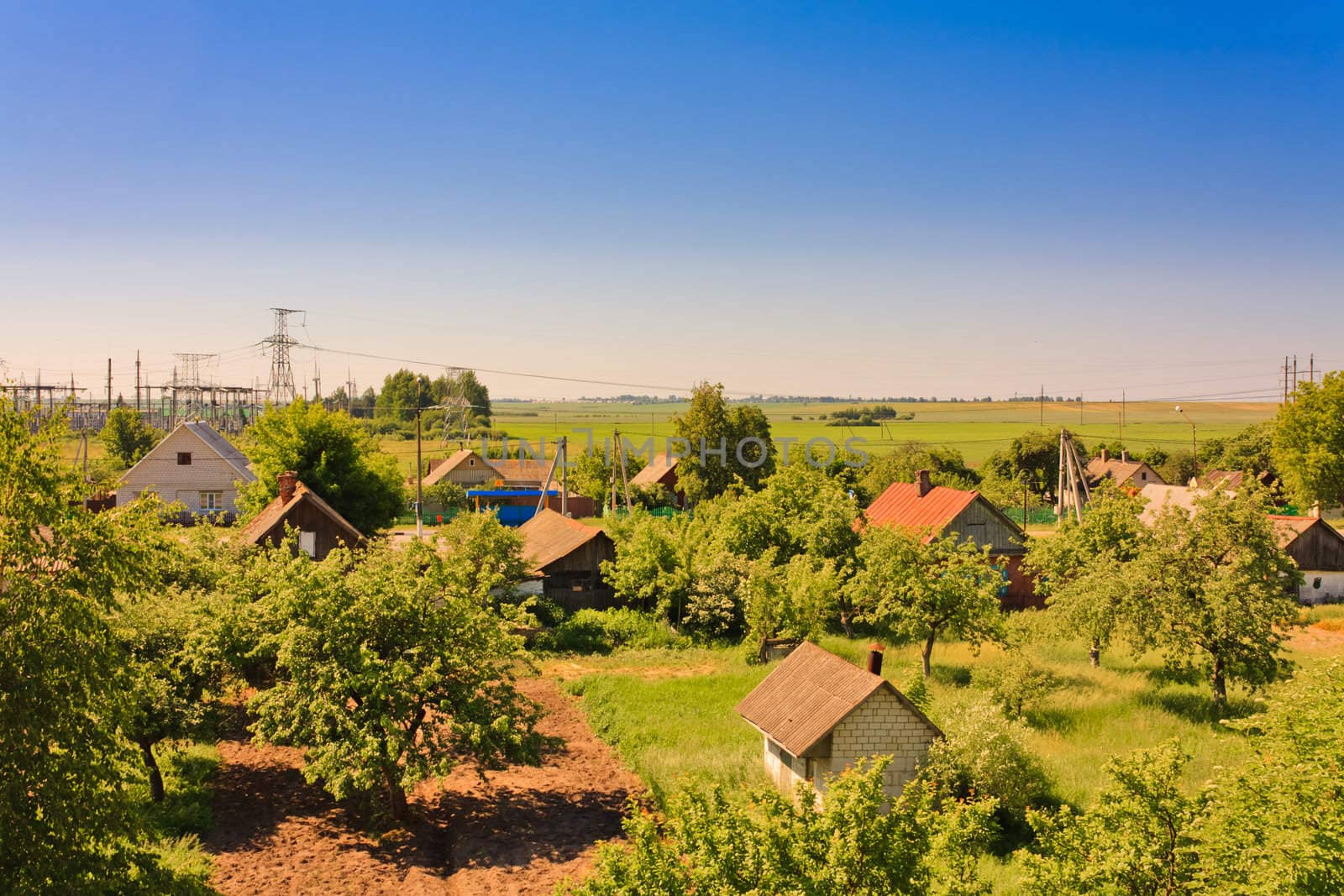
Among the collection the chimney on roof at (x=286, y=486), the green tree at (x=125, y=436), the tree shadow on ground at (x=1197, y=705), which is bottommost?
the tree shadow on ground at (x=1197, y=705)

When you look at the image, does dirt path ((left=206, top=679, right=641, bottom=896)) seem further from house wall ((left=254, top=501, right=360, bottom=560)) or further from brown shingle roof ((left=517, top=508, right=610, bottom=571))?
brown shingle roof ((left=517, top=508, right=610, bottom=571))

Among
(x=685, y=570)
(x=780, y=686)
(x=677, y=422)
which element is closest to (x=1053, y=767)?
(x=780, y=686)

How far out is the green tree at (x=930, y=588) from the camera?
92.6 feet

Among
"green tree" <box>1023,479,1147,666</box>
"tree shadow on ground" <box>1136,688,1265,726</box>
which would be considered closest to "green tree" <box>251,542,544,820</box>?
"green tree" <box>1023,479,1147,666</box>

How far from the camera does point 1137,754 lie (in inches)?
483

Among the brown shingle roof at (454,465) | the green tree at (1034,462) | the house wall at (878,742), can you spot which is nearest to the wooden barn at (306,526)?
the house wall at (878,742)

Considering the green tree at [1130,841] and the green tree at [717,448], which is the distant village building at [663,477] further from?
the green tree at [1130,841]

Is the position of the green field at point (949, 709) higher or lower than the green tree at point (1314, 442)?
lower

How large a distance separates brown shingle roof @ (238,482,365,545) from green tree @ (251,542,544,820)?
1603 cm

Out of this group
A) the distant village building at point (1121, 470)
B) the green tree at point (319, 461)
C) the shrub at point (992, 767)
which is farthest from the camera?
the distant village building at point (1121, 470)

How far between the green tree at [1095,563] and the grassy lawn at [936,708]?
1.80m

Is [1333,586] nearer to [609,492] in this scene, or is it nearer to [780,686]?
[780,686]

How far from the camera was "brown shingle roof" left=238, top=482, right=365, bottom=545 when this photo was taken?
36.2 m

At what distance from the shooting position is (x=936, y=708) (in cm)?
2216
